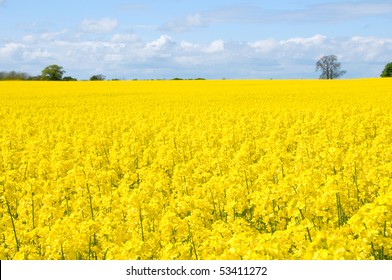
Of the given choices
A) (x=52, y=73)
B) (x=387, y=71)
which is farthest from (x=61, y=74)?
(x=387, y=71)

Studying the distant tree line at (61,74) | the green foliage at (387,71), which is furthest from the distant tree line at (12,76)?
the green foliage at (387,71)

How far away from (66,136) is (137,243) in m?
14.7

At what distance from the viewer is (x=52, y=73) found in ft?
340

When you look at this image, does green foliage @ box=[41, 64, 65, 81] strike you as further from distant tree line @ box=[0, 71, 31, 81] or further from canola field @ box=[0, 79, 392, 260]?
canola field @ box=[0, 79, 392, 260]

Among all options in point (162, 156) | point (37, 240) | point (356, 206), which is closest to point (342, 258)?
point (356, 206)

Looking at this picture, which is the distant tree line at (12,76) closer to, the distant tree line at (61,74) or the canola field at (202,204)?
the distant tree line at (61,74)

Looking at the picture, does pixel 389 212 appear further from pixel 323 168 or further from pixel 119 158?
pixel 119 158

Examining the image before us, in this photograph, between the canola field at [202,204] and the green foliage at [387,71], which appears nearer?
the canola field at [202,204]

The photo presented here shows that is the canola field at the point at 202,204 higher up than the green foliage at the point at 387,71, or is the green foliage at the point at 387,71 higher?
the green foliage at the point at 387,71

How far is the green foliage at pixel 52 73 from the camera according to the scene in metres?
103

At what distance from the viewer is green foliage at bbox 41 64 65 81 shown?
103 metres

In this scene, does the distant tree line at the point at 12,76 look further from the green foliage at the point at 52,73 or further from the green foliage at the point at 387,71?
the green foliage at the point at 387,71

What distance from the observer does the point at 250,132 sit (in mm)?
20016

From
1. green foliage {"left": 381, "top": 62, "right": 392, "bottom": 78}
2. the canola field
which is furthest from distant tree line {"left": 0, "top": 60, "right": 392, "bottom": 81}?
the canola field
